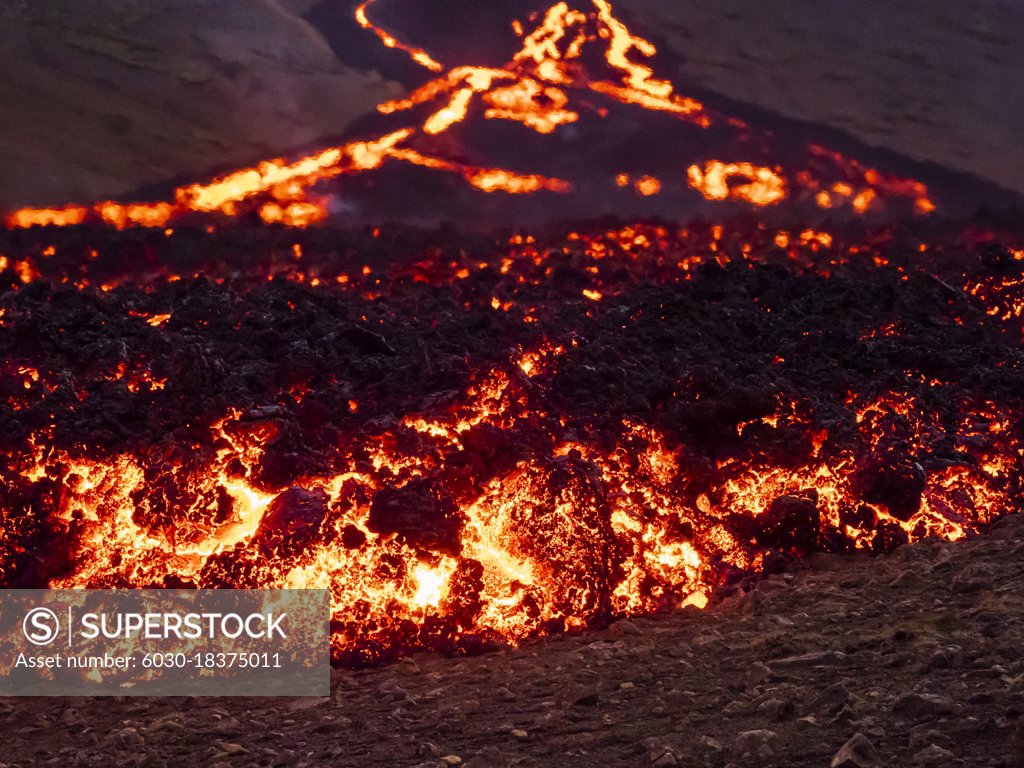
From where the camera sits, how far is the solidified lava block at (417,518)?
4.16 m

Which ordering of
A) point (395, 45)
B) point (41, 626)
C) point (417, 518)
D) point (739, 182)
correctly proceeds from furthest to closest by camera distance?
point (395, 45)
point (739, 182)
point (417, 518)
point (41, 626)

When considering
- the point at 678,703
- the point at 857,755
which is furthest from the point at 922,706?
the point at 678,703

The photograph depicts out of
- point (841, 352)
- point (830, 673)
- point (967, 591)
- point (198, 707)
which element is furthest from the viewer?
point (841, 352)

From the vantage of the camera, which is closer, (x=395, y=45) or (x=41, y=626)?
(x=41, y=626)

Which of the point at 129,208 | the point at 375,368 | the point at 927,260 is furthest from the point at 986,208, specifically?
the point at 129,208

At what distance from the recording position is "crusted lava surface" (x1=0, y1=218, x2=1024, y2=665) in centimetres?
421

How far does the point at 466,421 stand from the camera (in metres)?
4.84

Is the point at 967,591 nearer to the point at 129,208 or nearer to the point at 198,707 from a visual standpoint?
the point at 198,707

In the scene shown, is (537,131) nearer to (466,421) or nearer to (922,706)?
(466,421)

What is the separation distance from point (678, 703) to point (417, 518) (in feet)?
4.70

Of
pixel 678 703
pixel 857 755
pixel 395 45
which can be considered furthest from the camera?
pixel 395 45

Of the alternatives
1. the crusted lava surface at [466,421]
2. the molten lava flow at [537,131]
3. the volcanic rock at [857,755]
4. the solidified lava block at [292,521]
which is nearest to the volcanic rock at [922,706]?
the volcanic rock at [857,755]

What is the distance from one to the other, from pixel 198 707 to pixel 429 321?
291 cm

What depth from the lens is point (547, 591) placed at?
13.6 ft
